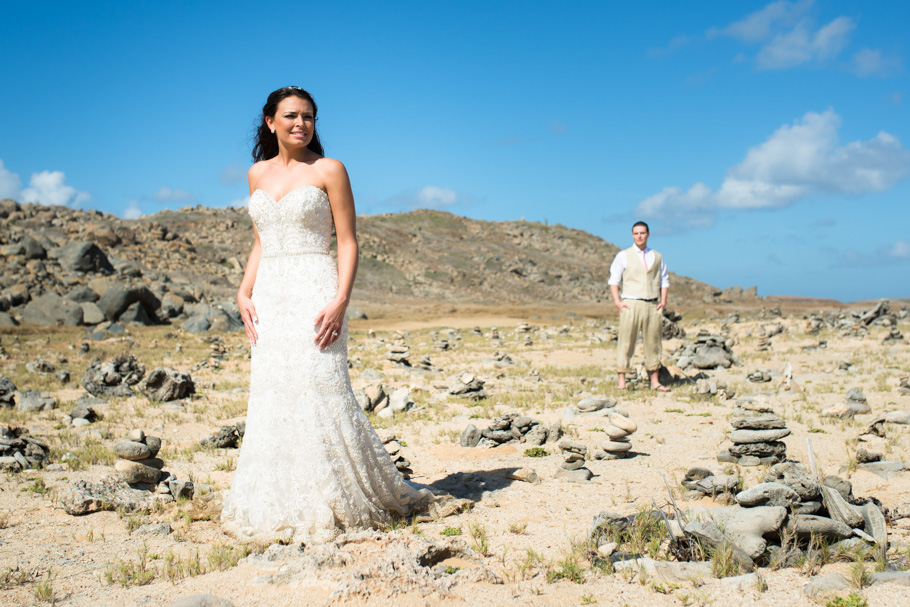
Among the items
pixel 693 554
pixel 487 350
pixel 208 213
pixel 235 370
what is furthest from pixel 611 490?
pixel 208 213

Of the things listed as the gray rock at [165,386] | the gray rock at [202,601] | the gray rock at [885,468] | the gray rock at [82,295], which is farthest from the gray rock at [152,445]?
the gray rock at [82,295]

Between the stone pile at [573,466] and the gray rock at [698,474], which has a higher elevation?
the gray rock at [698,474]

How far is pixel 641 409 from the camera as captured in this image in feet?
29.3

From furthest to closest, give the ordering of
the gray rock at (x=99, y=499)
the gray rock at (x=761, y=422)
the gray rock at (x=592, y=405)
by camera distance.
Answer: the gray rock at (x=592, y=405) < the gray rock at (x=761, y=422) < the gray rock at (x=99, y=499)

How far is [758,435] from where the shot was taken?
587 centimetres

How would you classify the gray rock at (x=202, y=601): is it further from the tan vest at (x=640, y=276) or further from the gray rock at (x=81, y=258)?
the gray rock at (x=81, y=258)

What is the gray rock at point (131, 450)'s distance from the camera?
19.9 feet

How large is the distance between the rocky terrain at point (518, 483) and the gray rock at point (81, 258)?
1768cm

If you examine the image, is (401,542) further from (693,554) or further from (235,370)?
(235,370)

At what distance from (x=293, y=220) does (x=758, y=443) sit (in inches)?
181

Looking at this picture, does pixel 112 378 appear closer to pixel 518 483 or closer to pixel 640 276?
pixel 518 483

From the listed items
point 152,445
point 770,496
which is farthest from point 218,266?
point 770,496

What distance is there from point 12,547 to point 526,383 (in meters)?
8.51

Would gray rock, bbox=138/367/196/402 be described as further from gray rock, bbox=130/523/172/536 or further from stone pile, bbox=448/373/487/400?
gray rock, bbox=130/523/172/536
